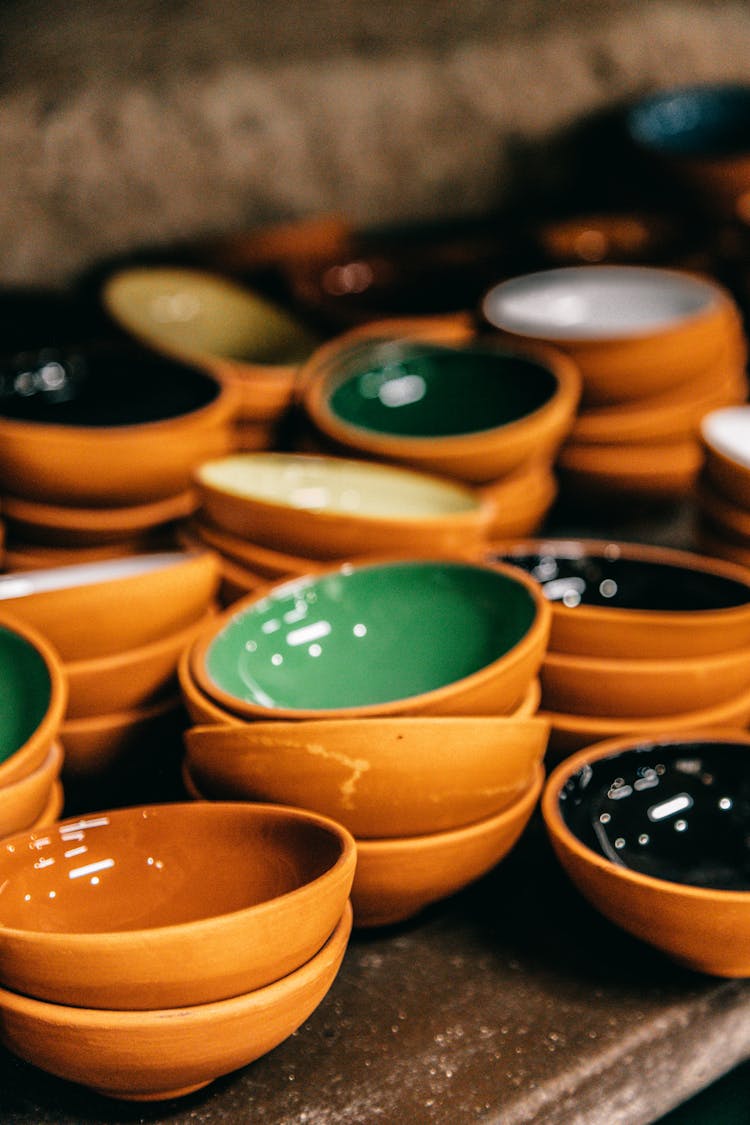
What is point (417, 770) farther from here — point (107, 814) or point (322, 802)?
point (107, 814)

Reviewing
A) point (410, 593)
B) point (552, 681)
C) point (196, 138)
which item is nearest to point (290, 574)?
point (410, 593)

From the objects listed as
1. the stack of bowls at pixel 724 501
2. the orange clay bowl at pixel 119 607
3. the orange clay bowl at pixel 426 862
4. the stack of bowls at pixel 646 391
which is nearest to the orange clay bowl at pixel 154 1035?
the orange clay bowl at pixel 426 862

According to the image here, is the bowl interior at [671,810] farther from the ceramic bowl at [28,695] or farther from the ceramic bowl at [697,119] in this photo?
the ceramic bowl at [697,119]

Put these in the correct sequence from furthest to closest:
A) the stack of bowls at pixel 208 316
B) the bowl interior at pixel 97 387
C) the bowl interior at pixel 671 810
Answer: the stack of bowls at pixel 208 316 → the bowl interior at pixel 97 387 → the bowl interior at pixel 671 810

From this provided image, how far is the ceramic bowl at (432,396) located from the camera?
4.09 feet

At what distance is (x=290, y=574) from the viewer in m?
1.11

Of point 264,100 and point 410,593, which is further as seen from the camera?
point 264,100

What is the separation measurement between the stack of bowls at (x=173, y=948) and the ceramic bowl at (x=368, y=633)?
0.15 metres

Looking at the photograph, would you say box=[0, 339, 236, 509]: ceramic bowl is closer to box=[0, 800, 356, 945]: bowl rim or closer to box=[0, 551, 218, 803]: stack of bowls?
box=[0, 551, 218, 803]: stack of bowls

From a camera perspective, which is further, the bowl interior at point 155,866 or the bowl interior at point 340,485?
the bowl interior at point 340,485

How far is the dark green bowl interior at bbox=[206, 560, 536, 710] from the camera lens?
3.32ft

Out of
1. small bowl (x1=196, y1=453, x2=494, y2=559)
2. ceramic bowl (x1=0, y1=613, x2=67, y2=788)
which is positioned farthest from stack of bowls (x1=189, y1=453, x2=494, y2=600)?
ceramic bowl (x1=0, y1=613, x2=67, y2=788)

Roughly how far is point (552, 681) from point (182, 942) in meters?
0.42

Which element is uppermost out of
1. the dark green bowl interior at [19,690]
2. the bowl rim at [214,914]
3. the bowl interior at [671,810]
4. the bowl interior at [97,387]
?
the bowl interior at [97,387]
